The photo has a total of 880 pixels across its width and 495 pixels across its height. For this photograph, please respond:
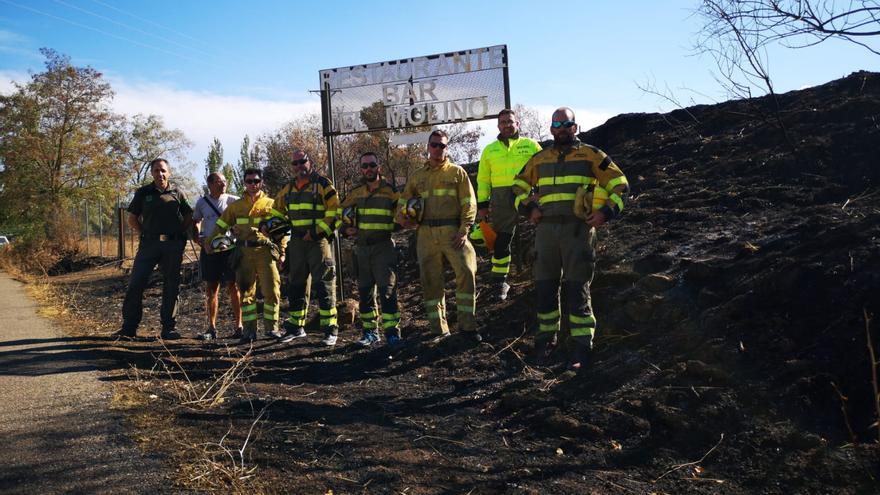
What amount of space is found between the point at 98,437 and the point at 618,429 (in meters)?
3.12

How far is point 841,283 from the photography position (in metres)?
4.82

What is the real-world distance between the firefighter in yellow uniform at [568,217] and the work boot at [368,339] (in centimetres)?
209

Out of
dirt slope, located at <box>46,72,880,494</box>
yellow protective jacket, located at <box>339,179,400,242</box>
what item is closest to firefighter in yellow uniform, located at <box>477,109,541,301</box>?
dirt slope, located at <box>46,72,880,494</box>

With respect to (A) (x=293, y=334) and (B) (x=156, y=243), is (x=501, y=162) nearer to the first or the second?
(A) (x=293, y=334)

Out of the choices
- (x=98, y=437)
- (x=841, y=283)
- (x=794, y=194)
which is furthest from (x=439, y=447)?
(x=794, y=194)

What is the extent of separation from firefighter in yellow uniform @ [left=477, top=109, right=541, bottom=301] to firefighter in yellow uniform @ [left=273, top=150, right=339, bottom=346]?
1.63 m

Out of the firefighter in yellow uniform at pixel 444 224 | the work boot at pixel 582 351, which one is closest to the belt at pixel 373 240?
the firefighter in yellow uniform at pixel 444 224

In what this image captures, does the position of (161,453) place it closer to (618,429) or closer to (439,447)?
(439,447)

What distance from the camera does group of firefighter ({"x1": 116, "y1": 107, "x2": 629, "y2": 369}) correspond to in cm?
548

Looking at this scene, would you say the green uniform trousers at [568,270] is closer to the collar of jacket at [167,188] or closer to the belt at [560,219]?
the belt at [560,219]

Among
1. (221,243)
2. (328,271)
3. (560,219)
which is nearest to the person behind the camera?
(560,219)

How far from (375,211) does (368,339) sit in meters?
1.36

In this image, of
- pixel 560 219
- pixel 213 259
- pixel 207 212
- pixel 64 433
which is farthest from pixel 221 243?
pixel 560 219

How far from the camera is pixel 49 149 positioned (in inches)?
1054
